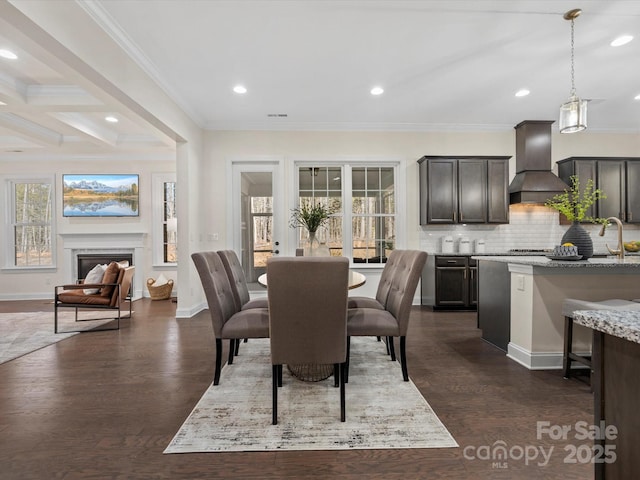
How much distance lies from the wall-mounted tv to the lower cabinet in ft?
18.7

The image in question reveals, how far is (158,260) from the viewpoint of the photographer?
6.19 metres

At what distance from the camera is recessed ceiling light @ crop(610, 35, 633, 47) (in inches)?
117

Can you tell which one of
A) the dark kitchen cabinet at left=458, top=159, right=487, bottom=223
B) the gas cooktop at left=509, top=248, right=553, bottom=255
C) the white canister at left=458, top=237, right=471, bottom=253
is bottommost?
the gas cooktop at left=509, top=248, right=553, bottom=255

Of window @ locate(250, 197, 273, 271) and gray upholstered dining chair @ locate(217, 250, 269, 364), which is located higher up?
window @ locate(250, 197, 273, 271)

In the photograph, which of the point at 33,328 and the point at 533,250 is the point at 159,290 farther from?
the point at 533,250

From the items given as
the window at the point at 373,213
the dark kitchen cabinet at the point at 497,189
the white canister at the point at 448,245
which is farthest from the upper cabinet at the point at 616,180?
the window at the point at 373,213

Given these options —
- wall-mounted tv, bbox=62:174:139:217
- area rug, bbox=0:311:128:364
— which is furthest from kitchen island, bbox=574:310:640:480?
wall-mounted tv, bbox=62:174:139:217

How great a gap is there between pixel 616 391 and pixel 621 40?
12.6 ft

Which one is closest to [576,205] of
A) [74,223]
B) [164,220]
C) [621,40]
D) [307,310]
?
[621,40]

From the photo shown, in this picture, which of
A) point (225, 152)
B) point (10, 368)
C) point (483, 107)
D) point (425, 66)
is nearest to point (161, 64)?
point (225, 152)

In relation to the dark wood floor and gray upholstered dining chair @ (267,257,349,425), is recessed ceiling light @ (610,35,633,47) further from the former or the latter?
gray upholstered dining chair @ (267,257,349,425)

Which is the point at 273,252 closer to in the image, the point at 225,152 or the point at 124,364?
the point at 225,152

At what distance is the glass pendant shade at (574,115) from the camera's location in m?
2.65

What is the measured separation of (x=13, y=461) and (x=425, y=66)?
4.46 metres
